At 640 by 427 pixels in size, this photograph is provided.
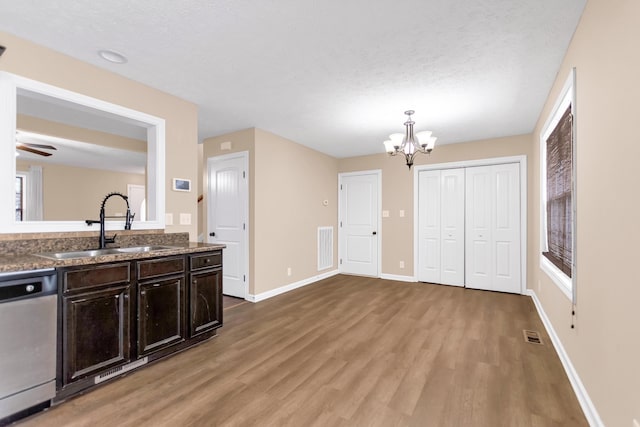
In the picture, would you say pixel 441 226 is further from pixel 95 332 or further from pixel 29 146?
pixel 29 146

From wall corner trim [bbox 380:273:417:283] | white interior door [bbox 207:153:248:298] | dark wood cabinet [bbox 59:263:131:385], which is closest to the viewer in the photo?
dark wood cabinet [bbox 59:263:131:385]

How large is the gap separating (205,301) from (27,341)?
4.02ft

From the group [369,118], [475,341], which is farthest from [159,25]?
[475,341]

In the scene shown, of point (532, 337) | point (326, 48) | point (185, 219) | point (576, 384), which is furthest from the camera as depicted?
point (185, 219)

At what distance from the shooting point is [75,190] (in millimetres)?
5793

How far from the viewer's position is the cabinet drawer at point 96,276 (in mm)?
1839

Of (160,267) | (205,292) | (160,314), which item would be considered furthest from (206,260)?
(160,314)

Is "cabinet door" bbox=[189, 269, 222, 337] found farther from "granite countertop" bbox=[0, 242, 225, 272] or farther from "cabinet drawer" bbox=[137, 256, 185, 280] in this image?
"granite countertop" bbox=[0, 242, 225, 272]

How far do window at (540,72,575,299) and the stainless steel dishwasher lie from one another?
349 centimetres

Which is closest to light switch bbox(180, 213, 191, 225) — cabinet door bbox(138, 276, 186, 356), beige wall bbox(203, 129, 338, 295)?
cabinet door bbox(138, 276, 186, 356)

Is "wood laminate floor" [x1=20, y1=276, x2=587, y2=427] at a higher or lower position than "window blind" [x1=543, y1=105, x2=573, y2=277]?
lower

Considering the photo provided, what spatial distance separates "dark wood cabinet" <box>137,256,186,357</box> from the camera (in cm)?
221

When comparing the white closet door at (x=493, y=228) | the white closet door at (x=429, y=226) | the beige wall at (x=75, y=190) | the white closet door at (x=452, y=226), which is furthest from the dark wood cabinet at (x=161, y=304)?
the beige wall at (x=75, y=190)

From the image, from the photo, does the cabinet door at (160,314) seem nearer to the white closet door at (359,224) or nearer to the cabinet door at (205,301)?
the cabinet door at (205,301)
